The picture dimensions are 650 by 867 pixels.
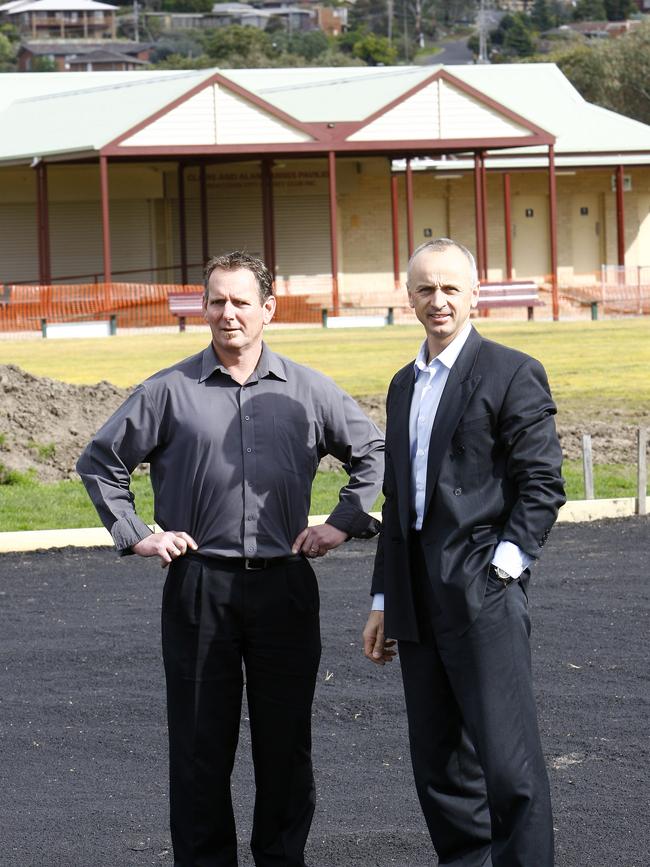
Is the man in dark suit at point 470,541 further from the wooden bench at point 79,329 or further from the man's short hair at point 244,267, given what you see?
the wooden bench at point 79,329

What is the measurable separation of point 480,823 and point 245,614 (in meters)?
0.95

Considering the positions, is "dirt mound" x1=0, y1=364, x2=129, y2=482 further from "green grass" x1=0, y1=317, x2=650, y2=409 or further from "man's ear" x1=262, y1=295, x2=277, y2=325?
Result: "man's ear" x1=262, y1=295, x2=277, y2=325

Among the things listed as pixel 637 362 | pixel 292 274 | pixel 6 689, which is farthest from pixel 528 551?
pixel 292 274

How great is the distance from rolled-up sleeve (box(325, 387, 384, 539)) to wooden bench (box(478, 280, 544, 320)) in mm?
28827

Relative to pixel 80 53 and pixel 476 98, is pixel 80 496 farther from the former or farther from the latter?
pixel 80 53

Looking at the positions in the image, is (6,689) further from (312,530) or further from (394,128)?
(394,128)

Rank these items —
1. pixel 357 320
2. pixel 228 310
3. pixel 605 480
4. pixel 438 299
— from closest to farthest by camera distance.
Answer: pixel 438 299
pixel 228 310
pixel 605 480
pixel 357 320

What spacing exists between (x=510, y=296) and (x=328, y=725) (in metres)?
27.8

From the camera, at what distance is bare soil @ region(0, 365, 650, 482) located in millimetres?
15297

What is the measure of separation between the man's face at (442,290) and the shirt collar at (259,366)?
570 millimetres

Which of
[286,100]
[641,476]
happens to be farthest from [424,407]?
[286,100]

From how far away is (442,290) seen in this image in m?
4.53

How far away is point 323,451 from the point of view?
5074 mm

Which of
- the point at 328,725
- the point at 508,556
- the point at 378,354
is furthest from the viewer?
the point at 378,354
